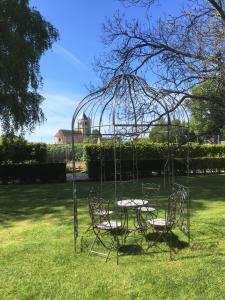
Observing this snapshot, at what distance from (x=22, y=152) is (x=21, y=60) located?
22.7 ft

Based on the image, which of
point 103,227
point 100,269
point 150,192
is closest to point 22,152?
point 150,192

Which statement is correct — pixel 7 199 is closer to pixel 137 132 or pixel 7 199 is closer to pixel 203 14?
pixel 137 132

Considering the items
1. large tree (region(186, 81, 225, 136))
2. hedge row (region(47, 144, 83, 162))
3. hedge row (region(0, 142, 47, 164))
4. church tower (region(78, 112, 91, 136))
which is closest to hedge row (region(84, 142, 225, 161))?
hedge row (region(0, 142, 47, 164))

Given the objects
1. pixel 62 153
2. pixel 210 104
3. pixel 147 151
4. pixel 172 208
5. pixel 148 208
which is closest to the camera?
pixel 172 208

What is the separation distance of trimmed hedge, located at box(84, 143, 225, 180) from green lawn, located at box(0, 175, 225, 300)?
1157 cm

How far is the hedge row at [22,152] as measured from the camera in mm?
21359

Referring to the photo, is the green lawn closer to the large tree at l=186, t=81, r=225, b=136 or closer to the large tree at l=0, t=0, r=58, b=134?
Answer: the large tree at l=186, t=81, r=225, b=136

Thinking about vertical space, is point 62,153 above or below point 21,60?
below

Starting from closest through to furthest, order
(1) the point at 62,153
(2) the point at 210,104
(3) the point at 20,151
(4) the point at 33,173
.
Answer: (2) the point at 210,104
(4) the point at 33,173
(3) the point at 20,151
(1) the point at 62,153

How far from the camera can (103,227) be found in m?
6.67

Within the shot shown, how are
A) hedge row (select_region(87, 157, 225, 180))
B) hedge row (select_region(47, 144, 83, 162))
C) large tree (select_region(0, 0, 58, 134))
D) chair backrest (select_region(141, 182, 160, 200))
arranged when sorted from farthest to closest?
hedge row (select_region(47, 144, 83, 162))
hedge row (select_region(87, 157, 225, 180))
large tree (select_region(0, 0, 58, 134))
chair backrest (select_region(141, 182, 160, 200))

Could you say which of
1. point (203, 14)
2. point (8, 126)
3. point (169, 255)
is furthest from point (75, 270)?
point (8, 126)

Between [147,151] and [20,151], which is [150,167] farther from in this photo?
[20,151]

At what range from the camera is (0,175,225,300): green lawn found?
500 cm
